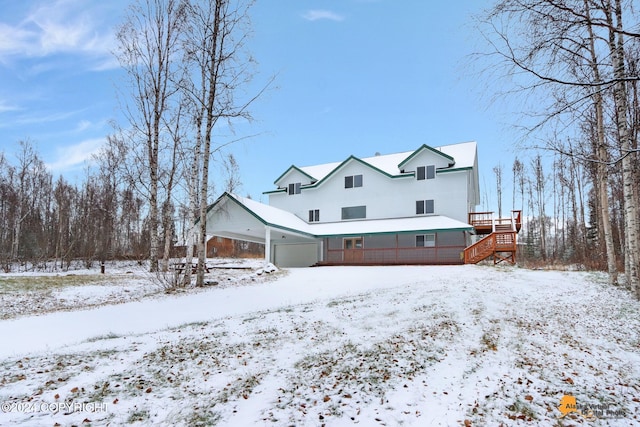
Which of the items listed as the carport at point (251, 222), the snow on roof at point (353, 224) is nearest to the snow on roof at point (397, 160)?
the snow on roof at point (353, 224)

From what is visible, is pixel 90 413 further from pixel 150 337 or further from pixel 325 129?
pixel 325 129

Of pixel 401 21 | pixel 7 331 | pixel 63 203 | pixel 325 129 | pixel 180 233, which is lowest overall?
pixel 7 331

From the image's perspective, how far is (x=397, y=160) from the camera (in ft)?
88.7

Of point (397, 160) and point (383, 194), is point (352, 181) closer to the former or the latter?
point (383, 194)

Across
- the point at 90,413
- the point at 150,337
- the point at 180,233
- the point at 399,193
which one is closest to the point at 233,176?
the point at 180,233

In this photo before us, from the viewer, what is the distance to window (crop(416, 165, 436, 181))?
78.0 feet

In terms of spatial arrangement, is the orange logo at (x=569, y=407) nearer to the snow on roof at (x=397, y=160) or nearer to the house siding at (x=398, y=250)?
the house siding at (x=398, y=250)

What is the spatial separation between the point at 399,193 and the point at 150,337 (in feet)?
66.8

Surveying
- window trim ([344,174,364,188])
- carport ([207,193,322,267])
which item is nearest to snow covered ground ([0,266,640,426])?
carport ([207,193,322,267])

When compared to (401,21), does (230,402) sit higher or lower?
lower

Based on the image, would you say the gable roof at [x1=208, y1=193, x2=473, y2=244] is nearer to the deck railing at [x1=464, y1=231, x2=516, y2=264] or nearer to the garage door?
the deck railing at [x1=464, y1=231, x2=516, y2=264]

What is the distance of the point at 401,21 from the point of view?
9.52 metres

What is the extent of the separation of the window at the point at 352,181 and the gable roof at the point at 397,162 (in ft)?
3.57

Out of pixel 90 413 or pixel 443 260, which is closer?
pixel 90 413
